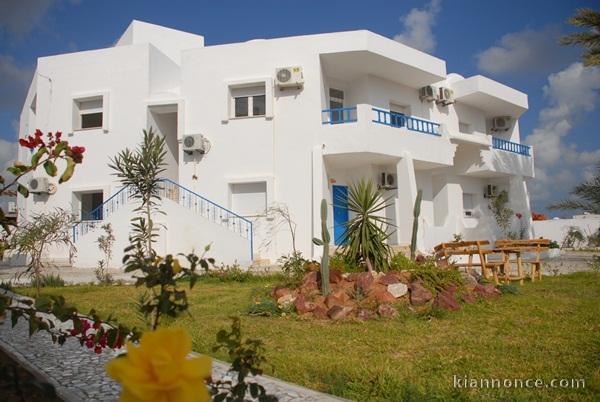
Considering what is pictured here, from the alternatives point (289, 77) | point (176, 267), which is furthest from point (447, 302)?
point (289, 77)

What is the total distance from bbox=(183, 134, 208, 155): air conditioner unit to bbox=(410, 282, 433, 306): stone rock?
10033 mm

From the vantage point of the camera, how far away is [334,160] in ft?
49.5

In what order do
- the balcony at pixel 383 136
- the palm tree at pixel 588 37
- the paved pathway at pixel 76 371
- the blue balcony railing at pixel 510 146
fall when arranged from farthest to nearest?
1. the blue balcony railing at pixel 510 146
2. the balcony at pixel 383 136
3. the palm tree at pixel 588 37
4. the paved pathway at pixel 76 371

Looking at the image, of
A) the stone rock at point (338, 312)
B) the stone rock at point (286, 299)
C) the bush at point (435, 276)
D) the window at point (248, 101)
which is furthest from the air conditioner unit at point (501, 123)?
the stone rock at point (338, 312)

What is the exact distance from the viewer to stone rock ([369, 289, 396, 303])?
6.57 meters

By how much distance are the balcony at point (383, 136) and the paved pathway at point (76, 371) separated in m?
10.6

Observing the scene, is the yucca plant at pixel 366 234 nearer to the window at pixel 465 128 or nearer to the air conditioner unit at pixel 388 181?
the air conditioner unit at pixel 388 181

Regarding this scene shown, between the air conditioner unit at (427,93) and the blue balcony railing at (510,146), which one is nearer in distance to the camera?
the air conditioner unit at (427,93)

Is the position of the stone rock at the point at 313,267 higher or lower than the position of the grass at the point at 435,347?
higher

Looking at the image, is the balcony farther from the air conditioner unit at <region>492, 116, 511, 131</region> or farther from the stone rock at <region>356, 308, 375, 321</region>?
the stone rock at <region>356, 308, 375, 321</region>

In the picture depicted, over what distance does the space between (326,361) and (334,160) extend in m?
11.5

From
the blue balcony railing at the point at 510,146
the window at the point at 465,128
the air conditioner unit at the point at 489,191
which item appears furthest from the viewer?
the air conditioner unit at the point at 489,191

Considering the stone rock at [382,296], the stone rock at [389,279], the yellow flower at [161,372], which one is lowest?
the stone rock at [382,296]

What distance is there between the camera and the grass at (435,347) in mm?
3370
